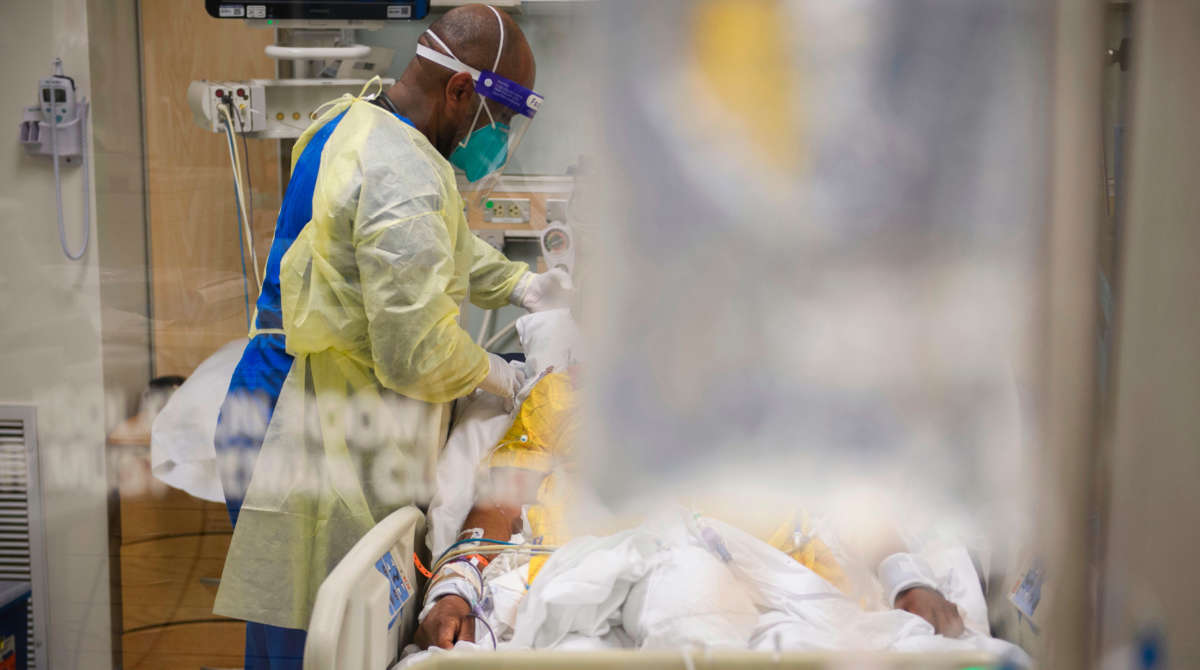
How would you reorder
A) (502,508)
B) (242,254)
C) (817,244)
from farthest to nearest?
(242,254) < (502,508) < (817,244)

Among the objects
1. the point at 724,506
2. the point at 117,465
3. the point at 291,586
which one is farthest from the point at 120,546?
the point at 724,506

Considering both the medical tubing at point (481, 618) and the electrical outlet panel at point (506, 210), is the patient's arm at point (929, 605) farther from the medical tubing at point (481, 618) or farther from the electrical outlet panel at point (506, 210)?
the electrical outlet panel at point (506, 210)

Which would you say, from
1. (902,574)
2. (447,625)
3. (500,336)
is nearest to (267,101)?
(500,336)

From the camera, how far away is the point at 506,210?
1392 millimetres

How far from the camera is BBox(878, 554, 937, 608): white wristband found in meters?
0.86

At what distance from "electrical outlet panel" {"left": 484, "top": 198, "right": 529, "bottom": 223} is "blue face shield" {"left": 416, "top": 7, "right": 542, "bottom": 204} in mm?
54

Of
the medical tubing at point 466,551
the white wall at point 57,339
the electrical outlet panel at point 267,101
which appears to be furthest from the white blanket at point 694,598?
the white wall at point 57,339

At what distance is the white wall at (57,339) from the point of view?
1.40m

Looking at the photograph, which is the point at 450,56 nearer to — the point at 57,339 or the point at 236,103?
the point at 236,103

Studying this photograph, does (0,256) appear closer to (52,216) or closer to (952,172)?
(52,216)

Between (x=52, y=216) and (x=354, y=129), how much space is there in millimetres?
715

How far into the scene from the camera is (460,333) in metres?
1.18

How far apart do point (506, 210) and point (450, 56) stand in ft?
0.89

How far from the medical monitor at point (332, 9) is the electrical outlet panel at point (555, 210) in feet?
1.15
